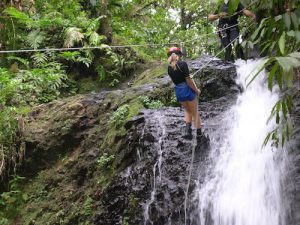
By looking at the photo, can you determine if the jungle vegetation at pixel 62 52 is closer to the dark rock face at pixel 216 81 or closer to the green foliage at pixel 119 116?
the dark rock face at pixel 216 81

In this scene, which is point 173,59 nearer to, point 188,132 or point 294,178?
point 188,132

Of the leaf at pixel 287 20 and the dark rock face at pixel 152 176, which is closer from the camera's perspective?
the leaf at pixel 287 20

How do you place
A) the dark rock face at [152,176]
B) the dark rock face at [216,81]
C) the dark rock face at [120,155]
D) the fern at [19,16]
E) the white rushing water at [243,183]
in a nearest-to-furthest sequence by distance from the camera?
the white rushing water at [243,183] < the dark rock face at [152,176] < the dark rock face at [120,155] < the dark rock face at [216,81] < the fern at [19,16]

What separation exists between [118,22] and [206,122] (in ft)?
23.1

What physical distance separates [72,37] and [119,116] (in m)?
4.00

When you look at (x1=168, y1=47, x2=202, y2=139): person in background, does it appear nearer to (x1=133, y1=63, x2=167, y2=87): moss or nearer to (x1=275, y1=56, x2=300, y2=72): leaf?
(x1=133, y1=63, x2=167, y2=87): moss

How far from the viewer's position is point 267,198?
4.73 m

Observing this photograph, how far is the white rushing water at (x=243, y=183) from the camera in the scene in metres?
4.69

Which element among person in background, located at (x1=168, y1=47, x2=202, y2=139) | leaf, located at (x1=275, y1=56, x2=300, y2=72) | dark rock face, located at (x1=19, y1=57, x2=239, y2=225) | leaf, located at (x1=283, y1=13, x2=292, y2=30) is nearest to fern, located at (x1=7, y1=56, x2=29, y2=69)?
dark rock face, located at (x1=19, y1=57, x2=239, y2=225)

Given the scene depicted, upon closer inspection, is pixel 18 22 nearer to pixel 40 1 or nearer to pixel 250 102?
pixel 40 1

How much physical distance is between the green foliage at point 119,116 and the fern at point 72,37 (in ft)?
12.0

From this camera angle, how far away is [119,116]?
6613 mm

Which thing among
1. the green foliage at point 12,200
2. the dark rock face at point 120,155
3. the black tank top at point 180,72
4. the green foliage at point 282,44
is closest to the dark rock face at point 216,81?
the dark rock face at point 120,155

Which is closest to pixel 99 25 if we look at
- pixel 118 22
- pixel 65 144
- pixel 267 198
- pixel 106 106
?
pixel 118 22
